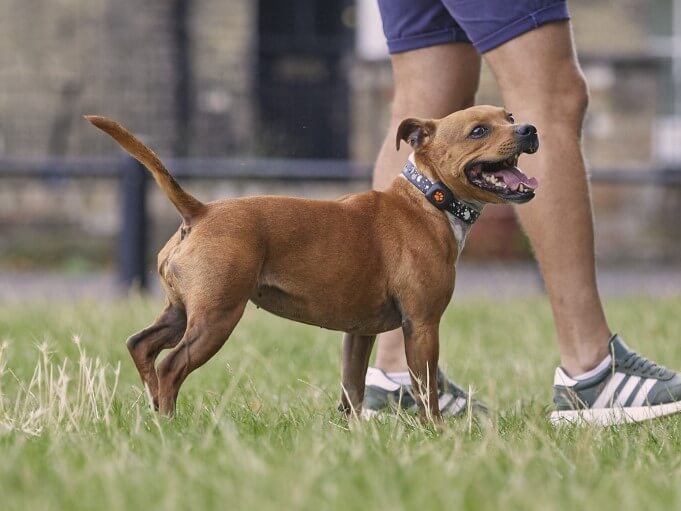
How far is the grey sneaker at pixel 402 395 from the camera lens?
3.82 metres

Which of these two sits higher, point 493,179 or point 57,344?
point 493,179

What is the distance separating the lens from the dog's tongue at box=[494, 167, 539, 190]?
3.24 m

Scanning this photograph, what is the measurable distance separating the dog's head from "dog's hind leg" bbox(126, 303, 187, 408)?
2.65ft

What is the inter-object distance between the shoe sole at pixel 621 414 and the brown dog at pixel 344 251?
0.50 metres

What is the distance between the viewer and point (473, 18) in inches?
142

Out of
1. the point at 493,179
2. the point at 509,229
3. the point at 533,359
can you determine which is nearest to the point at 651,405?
the point at 493,179

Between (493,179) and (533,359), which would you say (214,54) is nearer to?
(533,359)

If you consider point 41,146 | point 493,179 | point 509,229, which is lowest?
point 509,229

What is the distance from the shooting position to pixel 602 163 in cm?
1470

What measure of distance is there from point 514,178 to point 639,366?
85 cm

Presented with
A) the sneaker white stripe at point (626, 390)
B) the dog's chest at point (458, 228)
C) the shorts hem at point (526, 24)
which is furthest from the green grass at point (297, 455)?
the shorts hem at point (526, 24)

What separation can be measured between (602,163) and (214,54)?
4.93 meters

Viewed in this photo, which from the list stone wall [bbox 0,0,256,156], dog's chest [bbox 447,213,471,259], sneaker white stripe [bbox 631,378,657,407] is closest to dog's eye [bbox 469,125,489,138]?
dog's chest [bbox 447,213,471,259]

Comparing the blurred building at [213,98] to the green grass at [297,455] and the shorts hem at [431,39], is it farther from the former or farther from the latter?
the shorts hem at [431,39]
